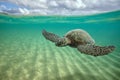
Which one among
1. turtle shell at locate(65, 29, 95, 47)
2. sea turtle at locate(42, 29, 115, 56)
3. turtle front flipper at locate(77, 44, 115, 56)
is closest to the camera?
turtle front flipper at locate(77, 44, 115, 56)

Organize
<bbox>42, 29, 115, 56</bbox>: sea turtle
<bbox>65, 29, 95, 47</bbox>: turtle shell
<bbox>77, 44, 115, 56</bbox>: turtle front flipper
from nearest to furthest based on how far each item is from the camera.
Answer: <bbox>77, 44, 115, 56</bbox>: turtle front flipper < <bbox>42, 29, 115, 56</bbox>: sea turtle < <bbox>65, 29, 95, 47</bbox>: turtle shell

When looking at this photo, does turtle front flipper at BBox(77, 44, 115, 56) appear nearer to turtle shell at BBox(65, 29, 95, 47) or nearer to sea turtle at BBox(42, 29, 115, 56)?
sea turtle at BBox(42, 29, 115, 56)

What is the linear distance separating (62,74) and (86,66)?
1.27 m

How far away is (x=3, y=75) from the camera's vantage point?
4184 mm

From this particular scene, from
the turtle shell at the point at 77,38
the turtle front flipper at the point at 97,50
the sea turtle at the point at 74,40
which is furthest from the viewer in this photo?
the turtle shell at the point at 77,38

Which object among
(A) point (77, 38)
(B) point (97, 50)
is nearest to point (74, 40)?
(A) point (77, 38)

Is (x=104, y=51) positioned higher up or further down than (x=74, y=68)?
higher up

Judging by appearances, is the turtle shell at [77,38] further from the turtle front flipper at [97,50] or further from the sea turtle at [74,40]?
the turtle front flipper at [97,50]

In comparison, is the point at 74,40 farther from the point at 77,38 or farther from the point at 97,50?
the point at 97,50

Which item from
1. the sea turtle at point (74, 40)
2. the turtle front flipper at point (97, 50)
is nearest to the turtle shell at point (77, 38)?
the sea turtle at point (74, 40)

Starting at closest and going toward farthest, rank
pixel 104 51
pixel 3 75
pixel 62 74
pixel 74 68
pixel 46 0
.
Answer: pixel 104 51 < pixel 3 75 < pixel 62 74 < pixel 74 68 < pixel 46 0

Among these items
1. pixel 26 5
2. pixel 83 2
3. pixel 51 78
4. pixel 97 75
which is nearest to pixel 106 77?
pixel 97 75

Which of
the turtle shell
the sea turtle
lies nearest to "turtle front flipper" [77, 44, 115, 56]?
the sea turtle

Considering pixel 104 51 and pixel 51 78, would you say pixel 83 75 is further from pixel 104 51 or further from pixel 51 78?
pixel 104 51
